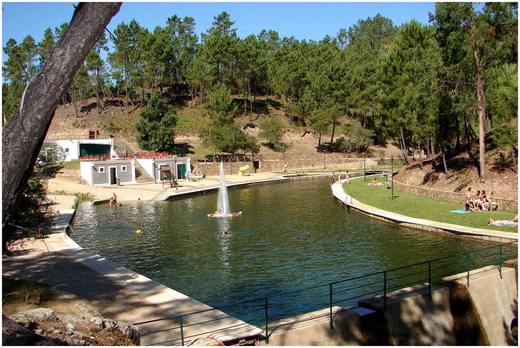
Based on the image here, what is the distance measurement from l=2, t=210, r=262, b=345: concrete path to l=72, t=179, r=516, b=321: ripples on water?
1793 mm

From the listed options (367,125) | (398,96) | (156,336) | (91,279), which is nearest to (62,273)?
(91,279)

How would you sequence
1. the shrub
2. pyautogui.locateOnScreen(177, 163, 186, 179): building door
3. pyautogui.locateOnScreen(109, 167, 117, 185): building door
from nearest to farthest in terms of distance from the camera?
pyautogui.locateOnScreen(109, 167, 117, 185): building door, pyautogui.locateOnScreen(177, 163, 186, 179): building door, the shrub

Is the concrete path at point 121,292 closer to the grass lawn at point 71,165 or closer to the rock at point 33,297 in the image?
the rock at point 33,297

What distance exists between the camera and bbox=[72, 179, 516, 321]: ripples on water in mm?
18250

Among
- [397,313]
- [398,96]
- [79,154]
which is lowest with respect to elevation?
[397,313]

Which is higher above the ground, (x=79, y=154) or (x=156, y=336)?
(x=79, y=154)

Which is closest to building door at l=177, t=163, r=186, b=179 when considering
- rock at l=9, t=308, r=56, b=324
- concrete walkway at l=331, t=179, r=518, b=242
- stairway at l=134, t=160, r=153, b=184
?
stairway at l=134, t=160, r=153, b=184

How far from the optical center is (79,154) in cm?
6562

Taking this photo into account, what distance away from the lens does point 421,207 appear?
31500 mm

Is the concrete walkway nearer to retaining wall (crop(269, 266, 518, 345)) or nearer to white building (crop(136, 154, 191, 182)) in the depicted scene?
retaining wall (crop(269, 266, 518, 345))

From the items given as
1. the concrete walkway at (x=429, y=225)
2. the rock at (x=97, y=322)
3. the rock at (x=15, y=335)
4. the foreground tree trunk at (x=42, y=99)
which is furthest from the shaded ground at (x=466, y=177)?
the foreground tree trunk at (x=42, y=99)

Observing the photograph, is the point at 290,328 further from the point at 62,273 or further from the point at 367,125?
the point at 367,125

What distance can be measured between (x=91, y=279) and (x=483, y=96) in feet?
87.3

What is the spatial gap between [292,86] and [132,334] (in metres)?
85.9
